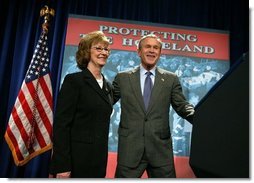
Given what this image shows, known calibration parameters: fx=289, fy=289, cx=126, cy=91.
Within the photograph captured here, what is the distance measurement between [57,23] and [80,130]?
2.36 m

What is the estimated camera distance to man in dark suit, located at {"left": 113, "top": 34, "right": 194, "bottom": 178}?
149 centimetres

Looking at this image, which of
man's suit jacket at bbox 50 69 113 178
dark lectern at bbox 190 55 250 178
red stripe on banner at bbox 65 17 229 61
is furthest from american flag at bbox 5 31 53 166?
dark lectern at bbox 190 55 250 178

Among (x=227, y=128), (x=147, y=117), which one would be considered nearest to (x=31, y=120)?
(x=147, y=117)

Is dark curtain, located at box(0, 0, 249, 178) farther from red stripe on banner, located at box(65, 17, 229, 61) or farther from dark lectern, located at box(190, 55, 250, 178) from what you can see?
dark lectern, located at box(190, 55, 250, 178)

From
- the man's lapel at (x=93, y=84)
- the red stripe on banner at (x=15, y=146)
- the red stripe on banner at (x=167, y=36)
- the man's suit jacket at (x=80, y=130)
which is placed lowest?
the red stripe on banner at (x=15, y=146)

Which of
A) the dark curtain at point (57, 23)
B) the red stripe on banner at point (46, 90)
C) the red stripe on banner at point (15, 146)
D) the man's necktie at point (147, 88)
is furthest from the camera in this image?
the dark curtain at point (57, 23)

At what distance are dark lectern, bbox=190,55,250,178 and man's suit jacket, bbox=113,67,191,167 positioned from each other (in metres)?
0.29

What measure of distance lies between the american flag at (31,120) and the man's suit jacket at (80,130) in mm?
1361

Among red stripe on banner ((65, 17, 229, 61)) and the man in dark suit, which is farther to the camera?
red stripe on banner ((65, 17, 229, 61))

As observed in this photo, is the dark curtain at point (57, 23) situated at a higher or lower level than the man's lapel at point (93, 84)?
higher

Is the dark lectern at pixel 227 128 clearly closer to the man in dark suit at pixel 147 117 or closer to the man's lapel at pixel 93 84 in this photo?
the man in dark suit at pixel 147 117

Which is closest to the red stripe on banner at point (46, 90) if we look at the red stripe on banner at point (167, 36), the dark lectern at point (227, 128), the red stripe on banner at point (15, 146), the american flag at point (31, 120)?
the american flag at point (31, 120)

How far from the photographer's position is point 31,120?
8.58 ft

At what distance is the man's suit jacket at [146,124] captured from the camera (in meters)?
1.49
